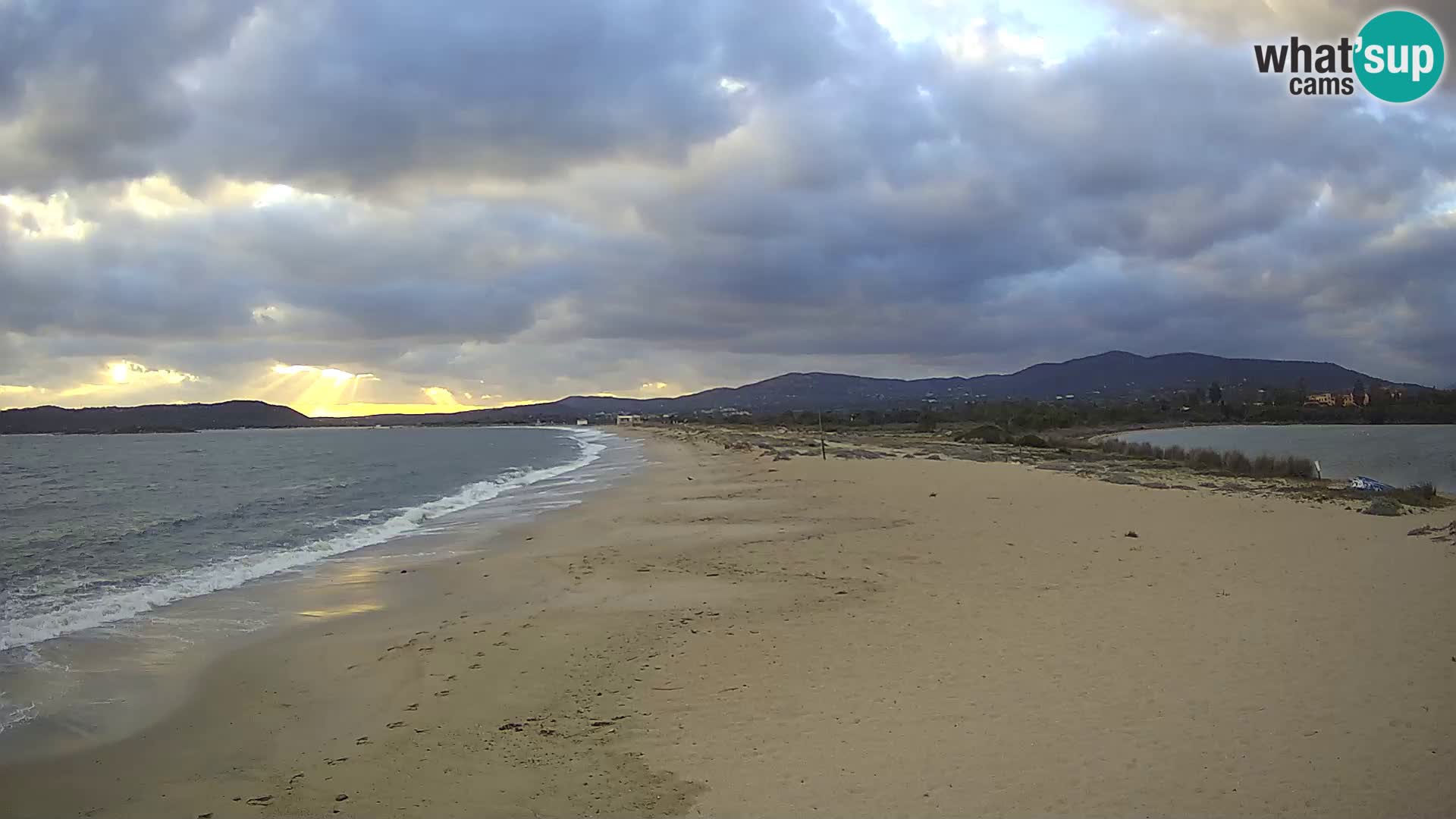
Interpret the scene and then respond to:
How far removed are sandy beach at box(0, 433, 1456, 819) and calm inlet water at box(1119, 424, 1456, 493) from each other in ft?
86.5

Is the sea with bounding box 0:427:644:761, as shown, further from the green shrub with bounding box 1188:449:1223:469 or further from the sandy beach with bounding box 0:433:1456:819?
the green shrub with bounding box 1188:449:1223:469

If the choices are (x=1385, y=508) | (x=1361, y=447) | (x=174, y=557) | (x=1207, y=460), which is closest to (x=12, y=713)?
(x=174, y=557)

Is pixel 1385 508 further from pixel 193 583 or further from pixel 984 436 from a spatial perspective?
pixel 984 436

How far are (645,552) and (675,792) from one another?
31.6 feet

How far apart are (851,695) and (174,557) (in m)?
16.0

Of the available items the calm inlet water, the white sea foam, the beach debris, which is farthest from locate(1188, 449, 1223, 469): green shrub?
the white sea foam

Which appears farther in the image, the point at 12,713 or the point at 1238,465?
the point at 1238,465

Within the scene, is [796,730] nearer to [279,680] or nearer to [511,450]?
[279,680]

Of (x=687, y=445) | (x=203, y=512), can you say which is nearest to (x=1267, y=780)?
(x=203, y=512)

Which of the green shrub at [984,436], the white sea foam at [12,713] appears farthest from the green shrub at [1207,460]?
the white sea foam at [12,713]

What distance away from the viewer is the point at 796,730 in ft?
20.0

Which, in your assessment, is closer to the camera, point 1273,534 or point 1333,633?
point 1333,633

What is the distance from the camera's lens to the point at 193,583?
14.2 m

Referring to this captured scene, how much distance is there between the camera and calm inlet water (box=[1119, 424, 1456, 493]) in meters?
36.0
